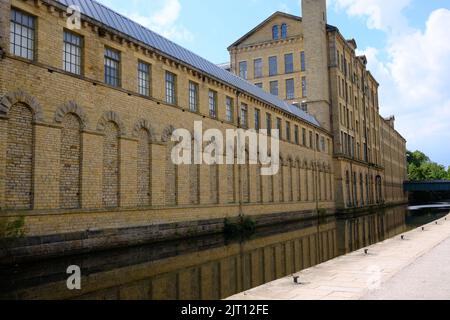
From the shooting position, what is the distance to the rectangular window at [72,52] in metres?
17.4

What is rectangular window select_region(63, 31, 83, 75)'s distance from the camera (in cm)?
1739

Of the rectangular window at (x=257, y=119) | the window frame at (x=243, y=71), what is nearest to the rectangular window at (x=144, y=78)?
the rectangular window at (x=257, y=119)

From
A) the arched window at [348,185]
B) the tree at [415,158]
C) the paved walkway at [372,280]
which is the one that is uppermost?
the tree at [415,158]

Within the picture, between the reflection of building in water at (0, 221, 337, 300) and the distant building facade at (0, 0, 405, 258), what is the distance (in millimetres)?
2159

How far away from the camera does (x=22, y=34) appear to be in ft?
51.2

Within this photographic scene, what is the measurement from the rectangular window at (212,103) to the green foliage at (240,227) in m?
6.68

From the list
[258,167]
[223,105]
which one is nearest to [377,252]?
[223,105]

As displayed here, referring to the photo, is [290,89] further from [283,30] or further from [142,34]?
[142,34]

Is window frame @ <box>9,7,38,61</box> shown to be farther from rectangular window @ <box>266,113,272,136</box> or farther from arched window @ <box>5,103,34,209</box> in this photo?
rectangular window @ <box>266,113,272,136</box>

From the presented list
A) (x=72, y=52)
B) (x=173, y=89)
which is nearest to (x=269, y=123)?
(x=173, y=89)

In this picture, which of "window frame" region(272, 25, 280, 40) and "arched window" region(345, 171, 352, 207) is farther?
"window frame" region(272, 25, 280, 40)

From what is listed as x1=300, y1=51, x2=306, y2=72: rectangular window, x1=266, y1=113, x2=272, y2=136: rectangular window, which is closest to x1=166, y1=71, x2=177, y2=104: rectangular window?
x1=266, y1=113, x2=272, y2=136: rectangular window

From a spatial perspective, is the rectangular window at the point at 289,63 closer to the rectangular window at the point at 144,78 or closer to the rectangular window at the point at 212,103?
the rectangular window at the point at 212,103

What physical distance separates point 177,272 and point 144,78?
451 inches
